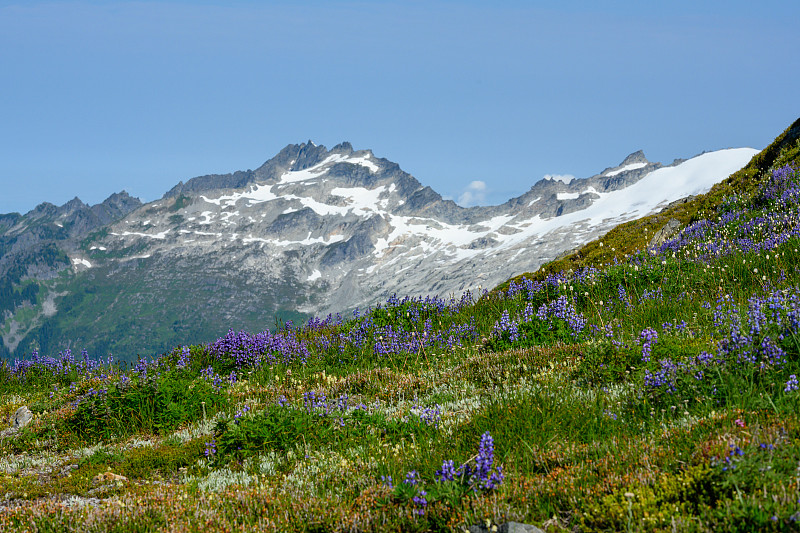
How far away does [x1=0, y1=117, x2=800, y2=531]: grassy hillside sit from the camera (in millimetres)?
4340

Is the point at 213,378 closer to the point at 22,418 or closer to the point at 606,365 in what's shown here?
the point at 22,418

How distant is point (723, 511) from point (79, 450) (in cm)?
864

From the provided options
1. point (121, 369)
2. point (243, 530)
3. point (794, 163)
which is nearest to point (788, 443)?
point (243, 530)

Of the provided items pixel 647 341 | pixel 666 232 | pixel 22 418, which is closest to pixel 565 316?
pixel 647 341

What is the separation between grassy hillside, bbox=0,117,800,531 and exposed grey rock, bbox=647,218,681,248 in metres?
4.92

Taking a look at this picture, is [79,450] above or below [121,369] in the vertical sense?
below

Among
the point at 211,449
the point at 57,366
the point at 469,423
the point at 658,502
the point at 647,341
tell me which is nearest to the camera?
the point at 658,502

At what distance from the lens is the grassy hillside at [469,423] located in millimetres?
4340

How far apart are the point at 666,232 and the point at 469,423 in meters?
16.0

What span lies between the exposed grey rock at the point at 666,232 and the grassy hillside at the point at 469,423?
4917 millimetres

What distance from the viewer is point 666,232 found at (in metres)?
19.7

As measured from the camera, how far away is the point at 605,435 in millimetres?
5738

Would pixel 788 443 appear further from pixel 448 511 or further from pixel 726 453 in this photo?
pixel 448 511

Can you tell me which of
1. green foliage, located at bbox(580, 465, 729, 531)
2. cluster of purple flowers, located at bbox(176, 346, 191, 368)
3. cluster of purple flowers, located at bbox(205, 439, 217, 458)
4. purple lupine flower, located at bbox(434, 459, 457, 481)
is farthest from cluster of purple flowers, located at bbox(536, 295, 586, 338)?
cluster of purple flowers, located at bbox(176, 346, 191, 368)
